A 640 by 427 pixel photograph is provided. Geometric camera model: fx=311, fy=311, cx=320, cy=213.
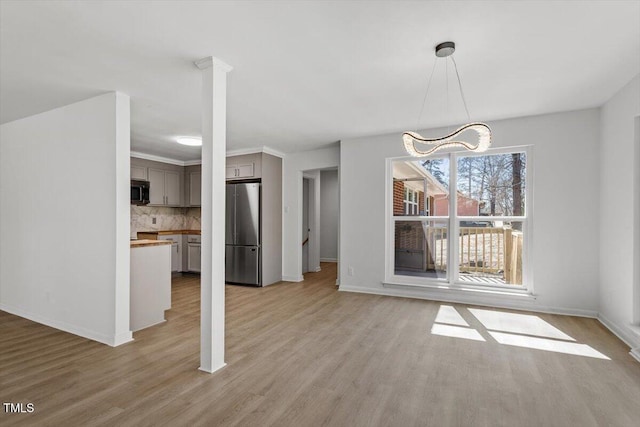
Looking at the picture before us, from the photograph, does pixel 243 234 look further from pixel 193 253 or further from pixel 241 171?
pixel 193 253

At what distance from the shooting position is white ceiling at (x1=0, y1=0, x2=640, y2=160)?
1898 mm

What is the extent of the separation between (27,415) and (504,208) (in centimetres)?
499

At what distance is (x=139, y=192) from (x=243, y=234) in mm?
1879

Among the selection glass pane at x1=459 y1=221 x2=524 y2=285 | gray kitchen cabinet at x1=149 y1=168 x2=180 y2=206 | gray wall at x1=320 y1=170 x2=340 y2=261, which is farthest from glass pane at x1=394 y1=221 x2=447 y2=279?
gray kitchen cabinet at x1=149 y1=168 x2=180 y2=206

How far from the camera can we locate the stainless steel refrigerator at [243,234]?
18.1ft

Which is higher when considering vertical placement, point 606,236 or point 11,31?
point 11,31

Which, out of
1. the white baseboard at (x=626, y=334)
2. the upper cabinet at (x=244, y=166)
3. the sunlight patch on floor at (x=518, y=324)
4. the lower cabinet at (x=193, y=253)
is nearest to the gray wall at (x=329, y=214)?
the upper cabinet at (x=244, y=166)

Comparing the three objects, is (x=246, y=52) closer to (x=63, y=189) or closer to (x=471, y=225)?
(x=63, y=189)

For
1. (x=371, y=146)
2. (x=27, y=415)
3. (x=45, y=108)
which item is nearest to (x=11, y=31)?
(x=45, y=108)

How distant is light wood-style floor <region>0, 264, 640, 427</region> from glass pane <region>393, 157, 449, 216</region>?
1.74 meters

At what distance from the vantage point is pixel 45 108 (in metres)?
3.48

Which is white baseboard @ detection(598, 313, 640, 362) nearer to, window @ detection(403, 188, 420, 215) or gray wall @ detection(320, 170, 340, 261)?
window @ detection(403, 188, 420, 215)

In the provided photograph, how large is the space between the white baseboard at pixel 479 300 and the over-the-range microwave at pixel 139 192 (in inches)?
149

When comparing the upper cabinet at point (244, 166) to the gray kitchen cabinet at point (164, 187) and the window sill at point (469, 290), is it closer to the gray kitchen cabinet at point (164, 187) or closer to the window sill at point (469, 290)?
the gray kitchen cabinet at point (164, 187)
